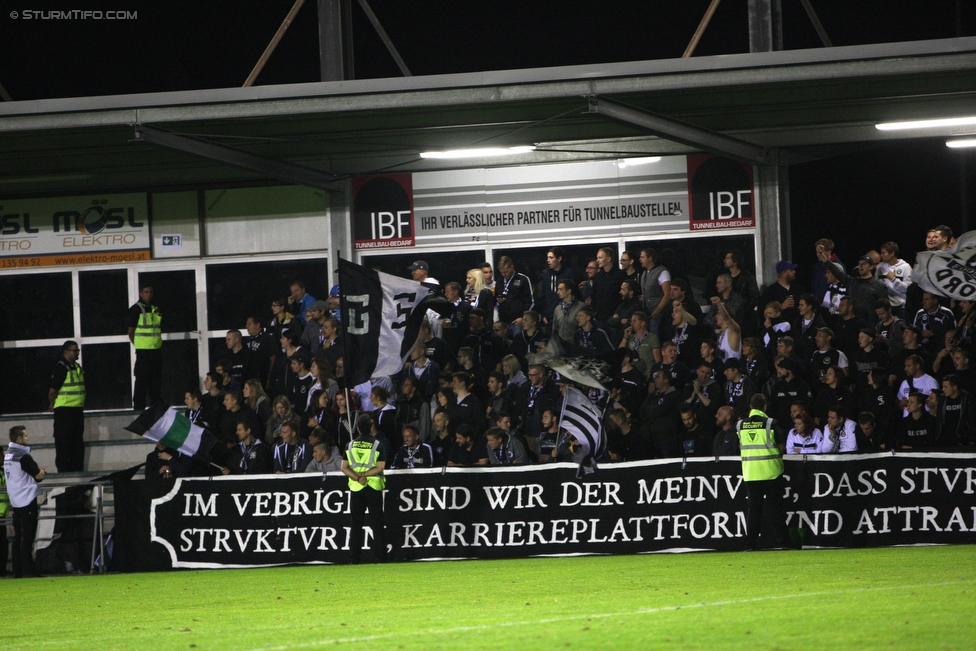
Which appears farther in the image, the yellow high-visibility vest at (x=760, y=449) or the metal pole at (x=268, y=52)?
the metal pole at (x=268, y=52)

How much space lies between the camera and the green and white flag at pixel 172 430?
1820cm

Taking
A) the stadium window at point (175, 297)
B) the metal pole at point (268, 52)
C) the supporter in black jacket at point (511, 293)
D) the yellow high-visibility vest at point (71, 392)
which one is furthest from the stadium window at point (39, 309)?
the supporter in black jacket at point (511, 293)

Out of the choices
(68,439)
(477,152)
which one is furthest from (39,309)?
(477,152)

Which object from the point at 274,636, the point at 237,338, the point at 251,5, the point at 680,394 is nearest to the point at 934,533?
the point at 680,394

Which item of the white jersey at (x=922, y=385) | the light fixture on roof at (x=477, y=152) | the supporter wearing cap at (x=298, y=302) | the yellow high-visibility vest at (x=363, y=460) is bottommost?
the yellow high-visibility vest at (x=363, y=460)

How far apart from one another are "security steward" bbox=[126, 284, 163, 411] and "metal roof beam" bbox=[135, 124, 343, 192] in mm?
3354

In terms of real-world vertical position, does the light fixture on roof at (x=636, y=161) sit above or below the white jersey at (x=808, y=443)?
above

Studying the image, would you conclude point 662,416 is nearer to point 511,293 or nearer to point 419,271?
point 511,293

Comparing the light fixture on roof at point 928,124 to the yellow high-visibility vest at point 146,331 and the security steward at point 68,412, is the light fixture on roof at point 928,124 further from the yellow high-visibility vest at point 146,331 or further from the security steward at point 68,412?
the security steward at point 68,412

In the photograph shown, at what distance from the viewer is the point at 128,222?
74.2 feet

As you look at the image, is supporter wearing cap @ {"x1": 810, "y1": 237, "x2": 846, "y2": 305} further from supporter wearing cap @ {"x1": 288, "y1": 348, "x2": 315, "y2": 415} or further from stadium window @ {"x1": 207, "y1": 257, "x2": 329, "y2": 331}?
stadium window @ {"x1": 207, "y1": 257, "x2": 329, "y2": 331}

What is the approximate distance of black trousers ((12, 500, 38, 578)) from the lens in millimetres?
17766

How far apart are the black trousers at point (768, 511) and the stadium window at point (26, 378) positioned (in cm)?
1322

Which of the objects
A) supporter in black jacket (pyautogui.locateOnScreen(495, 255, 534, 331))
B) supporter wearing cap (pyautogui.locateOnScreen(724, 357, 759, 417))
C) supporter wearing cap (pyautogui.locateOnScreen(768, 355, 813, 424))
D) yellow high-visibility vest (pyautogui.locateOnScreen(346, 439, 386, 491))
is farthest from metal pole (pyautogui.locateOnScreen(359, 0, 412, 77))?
supporter wearing cap (pyautogui.locateOnScreen(768, 355, 813, 424))
